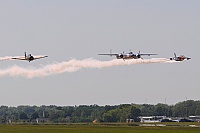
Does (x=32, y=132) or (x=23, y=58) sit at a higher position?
(x=23, y=58)

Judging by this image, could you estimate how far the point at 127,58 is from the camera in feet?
519

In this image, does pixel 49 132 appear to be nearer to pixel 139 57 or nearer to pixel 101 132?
pixel 101 132

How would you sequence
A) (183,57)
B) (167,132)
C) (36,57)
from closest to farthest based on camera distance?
(36,57), (183,57), (167,132)

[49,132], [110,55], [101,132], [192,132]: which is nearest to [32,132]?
[49,132]

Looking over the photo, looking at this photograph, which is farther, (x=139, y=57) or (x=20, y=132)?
(x=20, y=132)

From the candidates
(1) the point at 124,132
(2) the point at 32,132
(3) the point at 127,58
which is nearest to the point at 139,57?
(3) the point at 127,58

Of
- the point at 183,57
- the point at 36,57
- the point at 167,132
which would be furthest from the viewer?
the point at 167,132

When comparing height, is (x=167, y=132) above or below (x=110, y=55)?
below

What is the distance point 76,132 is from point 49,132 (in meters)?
6.98

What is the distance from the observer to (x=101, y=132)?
16562cm

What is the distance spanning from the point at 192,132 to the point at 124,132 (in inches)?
634

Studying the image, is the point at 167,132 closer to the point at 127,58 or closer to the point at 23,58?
the point at 127,58

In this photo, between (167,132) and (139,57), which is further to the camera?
(167,132)

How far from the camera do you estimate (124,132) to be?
535 feet
